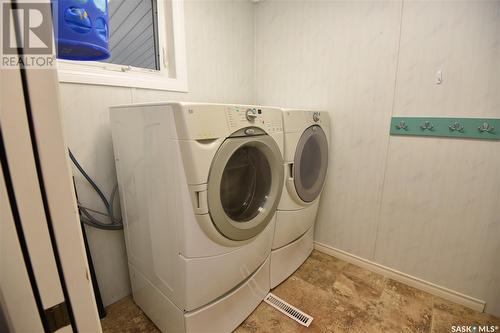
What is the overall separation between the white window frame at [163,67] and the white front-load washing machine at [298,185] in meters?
0.81

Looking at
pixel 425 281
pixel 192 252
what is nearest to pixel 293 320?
pixel 192 252

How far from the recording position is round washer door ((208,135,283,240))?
1019 millimetres

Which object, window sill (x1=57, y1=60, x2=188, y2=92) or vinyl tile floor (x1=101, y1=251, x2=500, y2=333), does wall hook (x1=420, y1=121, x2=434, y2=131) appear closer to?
vinyl tile floor (x1=101, y1=251, x2=500, y2=333)

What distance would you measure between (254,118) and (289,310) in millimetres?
1100

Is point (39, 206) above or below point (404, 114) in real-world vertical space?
below

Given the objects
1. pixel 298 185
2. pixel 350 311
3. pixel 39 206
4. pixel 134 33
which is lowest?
pixel 350 311

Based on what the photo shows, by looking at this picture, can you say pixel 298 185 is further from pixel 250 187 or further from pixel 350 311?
pixel 350 311

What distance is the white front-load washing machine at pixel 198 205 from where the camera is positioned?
2.75 ft

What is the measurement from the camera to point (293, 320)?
1.25m

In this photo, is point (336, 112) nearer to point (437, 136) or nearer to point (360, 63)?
point (360, 63)

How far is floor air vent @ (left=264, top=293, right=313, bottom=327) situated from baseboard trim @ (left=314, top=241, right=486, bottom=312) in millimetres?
655

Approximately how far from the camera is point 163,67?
1540mm

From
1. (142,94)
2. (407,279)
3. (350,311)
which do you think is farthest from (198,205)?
(407,279)

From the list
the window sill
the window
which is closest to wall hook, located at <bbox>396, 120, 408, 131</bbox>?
the window sill
